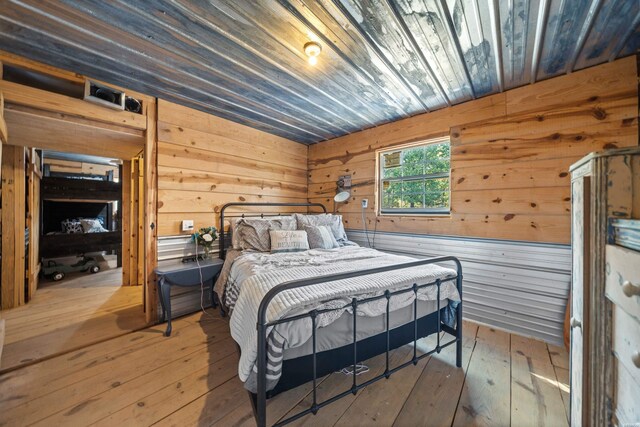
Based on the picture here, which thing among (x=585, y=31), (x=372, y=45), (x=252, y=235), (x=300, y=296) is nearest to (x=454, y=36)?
(x=372, y=45)

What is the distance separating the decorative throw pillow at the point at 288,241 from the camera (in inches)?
103

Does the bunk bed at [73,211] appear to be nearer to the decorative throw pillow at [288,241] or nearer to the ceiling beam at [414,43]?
the decorative throw pillow at [288,241]

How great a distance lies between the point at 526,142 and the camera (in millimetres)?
2244

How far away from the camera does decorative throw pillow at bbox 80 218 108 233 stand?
15.2 ft

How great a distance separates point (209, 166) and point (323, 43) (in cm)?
196

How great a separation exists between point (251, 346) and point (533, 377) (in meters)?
1.95

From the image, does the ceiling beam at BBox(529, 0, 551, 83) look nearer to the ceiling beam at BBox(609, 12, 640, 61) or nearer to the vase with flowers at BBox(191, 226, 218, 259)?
the ceiling beam at BBox(609, 12, 640, 61)

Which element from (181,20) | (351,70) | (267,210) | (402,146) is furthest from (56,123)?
(402,146)

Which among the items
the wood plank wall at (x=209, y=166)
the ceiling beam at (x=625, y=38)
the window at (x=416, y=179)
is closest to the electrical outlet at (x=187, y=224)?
the wood plank wall at (x=209, y=166)

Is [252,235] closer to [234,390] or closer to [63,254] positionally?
[234,390]

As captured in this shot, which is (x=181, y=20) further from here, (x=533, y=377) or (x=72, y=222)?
(x=72, y=222)

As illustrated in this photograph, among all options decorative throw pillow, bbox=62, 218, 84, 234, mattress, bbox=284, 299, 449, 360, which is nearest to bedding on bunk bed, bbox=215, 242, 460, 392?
mattress, bbox=284, 299, 449, 360

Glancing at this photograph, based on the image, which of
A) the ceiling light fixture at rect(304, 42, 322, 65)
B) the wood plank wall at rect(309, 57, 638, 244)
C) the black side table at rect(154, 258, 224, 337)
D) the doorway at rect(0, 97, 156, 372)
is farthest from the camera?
the black side table at rect(154, 258, 224, 337)

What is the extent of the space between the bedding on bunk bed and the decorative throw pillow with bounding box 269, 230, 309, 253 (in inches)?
12.8
